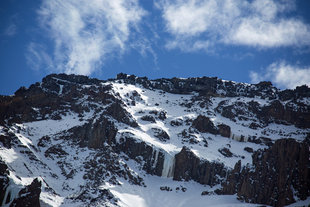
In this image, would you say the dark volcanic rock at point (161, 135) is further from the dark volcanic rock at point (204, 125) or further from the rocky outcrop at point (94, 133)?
the dark volcanic rock at point (204, 125)

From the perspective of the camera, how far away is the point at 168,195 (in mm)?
77625

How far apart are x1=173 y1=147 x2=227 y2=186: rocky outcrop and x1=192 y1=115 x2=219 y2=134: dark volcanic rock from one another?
27.8 meters

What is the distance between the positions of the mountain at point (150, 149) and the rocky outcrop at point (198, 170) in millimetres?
322

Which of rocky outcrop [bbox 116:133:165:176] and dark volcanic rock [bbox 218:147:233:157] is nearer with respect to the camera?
rocky outcrop [bbox 116:133:165:176]

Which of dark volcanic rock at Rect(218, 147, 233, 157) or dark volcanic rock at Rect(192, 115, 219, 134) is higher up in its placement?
dark volcanic rock at Rect(192, 115, 219, 134)

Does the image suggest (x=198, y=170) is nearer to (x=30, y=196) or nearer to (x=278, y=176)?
(x=278, y=176)

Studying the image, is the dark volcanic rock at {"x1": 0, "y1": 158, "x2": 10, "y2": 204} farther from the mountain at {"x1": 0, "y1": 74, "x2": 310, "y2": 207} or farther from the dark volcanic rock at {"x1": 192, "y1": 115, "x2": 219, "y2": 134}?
the dark volcanic rock at {"x1": 192, "y1": 115, "x2": 219, "y2": 134}

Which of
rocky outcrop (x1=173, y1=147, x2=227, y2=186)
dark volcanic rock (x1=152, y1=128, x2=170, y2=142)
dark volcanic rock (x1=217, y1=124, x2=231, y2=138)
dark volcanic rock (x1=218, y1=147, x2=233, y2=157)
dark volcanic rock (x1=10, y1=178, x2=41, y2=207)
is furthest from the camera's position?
dark volcanic rock (x1=217, y1=124, x2=231, y2=138)

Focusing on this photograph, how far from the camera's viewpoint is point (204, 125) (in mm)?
117688

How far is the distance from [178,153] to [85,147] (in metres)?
31.0

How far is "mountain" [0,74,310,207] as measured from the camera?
62.6 m

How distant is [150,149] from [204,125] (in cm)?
3605

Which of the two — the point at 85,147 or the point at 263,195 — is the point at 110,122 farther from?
the point at 263,195

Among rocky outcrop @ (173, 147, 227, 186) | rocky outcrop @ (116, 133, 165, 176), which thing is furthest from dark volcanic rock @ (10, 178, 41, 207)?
rocky outcrop @ (173, 147, 227, 186)
